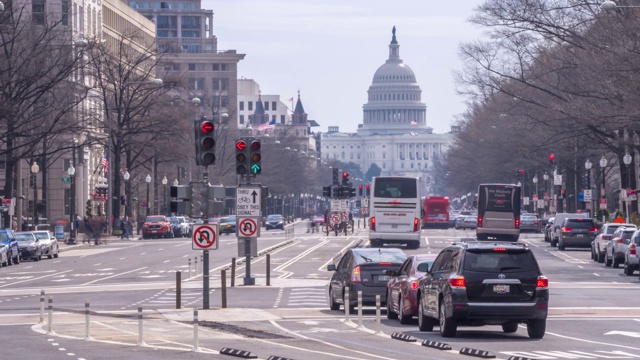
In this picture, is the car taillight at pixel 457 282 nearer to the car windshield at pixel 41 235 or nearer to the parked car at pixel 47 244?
the parked car at pixel 47 244

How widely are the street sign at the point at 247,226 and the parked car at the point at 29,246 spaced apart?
1031 inches

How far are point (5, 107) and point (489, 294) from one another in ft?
126

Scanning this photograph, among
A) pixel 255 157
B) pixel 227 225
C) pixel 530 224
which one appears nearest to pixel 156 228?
pixel 227 225

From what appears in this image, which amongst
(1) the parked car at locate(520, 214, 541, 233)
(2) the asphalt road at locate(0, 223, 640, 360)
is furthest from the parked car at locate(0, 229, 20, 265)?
(1) the parked car at locate(520, 214, 541, 233)

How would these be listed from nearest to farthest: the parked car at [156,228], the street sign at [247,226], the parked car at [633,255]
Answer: the street sign at [247,226] < the parked car at [633,255] < the parked car at [156,228]

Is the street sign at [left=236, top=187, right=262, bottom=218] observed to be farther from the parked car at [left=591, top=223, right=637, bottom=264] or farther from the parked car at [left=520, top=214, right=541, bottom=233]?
the parked car at [left=520, top=214, right=541, bottom=233]

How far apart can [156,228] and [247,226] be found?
55718mm

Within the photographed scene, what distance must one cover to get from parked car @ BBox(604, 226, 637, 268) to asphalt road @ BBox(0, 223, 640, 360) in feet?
2.61

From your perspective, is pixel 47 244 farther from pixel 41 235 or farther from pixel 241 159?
pixel 241 159

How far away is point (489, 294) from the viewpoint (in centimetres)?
2309

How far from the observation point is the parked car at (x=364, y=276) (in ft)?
99.5

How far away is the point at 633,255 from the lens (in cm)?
4616

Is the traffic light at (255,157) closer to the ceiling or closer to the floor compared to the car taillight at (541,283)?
closer to the ceiling

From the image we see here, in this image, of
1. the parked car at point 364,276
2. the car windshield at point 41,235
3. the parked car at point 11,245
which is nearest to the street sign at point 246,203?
the parked car at point 364,276
